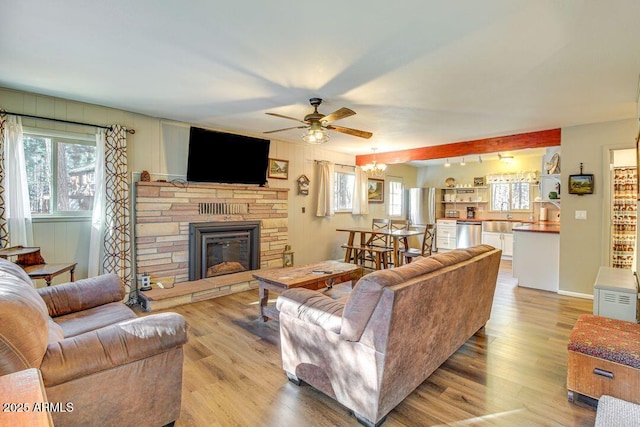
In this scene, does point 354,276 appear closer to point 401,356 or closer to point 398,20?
point 401,356

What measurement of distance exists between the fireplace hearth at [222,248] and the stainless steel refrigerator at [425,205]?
17.7 ft

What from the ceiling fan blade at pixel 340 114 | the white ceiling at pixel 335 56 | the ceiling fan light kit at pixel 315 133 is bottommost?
the ceiling fan light kit at pixel 315 133

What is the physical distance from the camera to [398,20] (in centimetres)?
197

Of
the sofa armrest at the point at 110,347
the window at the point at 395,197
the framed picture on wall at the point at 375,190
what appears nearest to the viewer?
the sofa armrest at the point at 110,347

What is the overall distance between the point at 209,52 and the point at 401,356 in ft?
8.18

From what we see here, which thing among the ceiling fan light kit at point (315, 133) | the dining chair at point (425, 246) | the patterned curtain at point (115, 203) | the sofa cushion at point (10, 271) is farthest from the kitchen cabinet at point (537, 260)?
the sofa cushion at point (10, 271)

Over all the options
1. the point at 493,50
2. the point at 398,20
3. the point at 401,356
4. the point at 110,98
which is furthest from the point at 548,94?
the point at 110,98

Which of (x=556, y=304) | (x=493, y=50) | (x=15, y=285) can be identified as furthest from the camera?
(x=556, y=304)

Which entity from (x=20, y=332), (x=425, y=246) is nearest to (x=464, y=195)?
(x=425, y=246)

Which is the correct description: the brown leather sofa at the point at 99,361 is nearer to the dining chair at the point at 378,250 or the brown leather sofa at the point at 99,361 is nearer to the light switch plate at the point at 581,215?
the dining chair at the point at 378,250

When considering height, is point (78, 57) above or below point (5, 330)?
above

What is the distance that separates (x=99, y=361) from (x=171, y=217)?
3.07 meters

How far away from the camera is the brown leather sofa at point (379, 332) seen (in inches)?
67.9

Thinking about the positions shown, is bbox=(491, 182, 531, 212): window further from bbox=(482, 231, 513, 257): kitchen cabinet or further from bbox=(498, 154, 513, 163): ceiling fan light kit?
bbox=(498, 154, 513, 163): ceiling fan light kit
